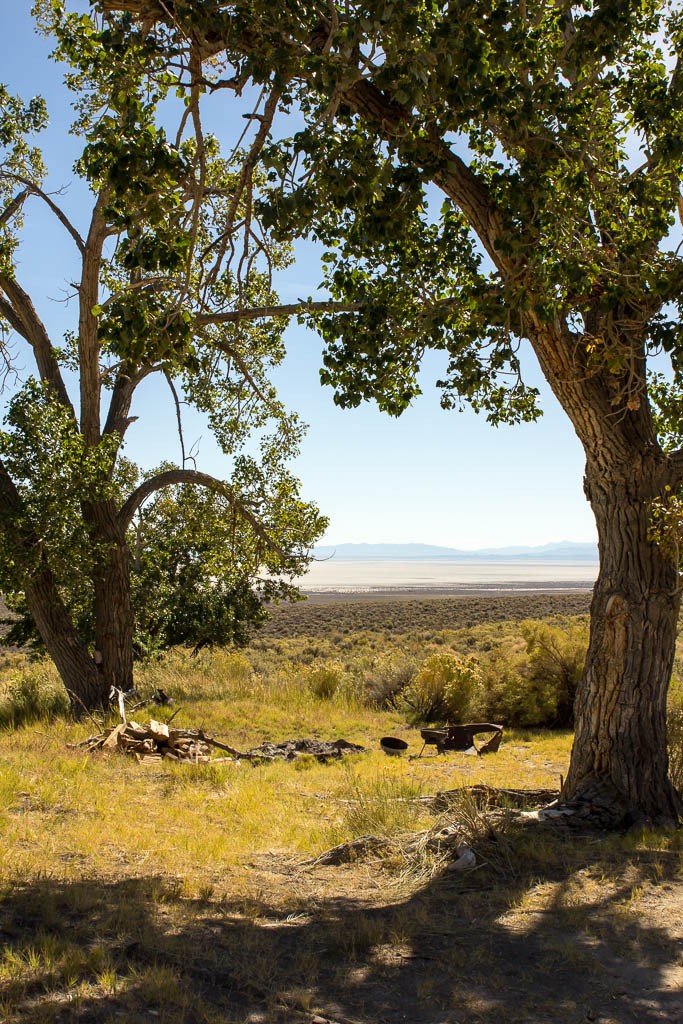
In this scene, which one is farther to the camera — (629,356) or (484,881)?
(629,356)

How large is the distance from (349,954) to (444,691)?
38.9ft

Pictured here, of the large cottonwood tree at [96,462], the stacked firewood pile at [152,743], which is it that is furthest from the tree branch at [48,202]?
the stacked firewood pile at [152,743]

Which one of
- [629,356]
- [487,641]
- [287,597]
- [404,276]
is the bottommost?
[487,641]

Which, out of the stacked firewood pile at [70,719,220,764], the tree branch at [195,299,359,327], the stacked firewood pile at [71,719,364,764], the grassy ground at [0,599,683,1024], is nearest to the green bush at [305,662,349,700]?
the stacked firewood pile at [71,719,364,764]

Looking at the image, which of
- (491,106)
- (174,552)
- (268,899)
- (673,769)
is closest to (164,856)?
(268,899)

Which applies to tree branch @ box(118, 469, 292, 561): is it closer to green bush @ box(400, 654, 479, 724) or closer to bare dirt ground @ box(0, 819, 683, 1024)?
green bush @ box(400, 654, 479, 724)

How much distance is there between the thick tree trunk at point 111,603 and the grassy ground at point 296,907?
3.32 meters

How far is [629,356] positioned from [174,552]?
→ 10.8 metres

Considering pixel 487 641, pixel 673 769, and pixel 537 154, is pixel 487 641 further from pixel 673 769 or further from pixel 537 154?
pixel 537 154

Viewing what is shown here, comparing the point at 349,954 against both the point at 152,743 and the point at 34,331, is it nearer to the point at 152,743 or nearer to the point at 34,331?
the point at 152,743

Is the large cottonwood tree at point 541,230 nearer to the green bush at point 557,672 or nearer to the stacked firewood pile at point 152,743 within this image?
the stacked firewood pile at point 152,743

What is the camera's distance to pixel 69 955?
4.25m

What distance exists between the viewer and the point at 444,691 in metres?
16.4

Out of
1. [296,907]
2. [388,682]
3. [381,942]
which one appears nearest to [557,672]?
[388,682]
